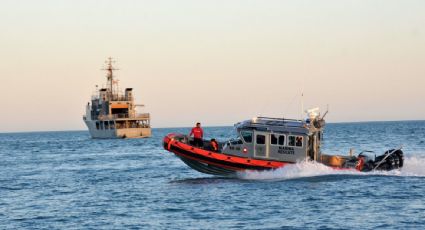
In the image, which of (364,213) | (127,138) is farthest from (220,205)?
(127,138)

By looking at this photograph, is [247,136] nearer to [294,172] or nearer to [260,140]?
[260,140]

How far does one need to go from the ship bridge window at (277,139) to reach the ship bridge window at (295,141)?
325mm

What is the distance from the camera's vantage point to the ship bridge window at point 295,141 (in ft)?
106

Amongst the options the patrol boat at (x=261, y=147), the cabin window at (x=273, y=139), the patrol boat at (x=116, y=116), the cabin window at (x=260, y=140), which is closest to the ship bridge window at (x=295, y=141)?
the patrol boat at (x=261, y=147)

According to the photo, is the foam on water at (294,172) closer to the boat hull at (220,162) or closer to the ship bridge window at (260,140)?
the boat hull at (220,162)

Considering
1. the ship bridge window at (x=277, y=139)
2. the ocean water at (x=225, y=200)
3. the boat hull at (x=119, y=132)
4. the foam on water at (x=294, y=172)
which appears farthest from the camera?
the boat hull at (x=119, y=132)

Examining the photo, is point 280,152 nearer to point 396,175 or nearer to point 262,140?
point 262,140

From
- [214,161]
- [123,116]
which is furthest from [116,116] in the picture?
[214,161]

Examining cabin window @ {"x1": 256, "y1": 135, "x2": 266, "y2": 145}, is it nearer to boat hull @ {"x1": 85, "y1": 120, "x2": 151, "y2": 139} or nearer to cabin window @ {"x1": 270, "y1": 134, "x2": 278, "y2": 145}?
cabin window @ {"x1": 270, "y1": 134, "x2": 278, "y2": 145}

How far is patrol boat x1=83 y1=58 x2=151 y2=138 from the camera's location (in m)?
113

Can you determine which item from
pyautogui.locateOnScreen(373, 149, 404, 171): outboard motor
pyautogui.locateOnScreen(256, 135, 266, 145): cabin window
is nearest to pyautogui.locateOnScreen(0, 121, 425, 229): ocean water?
pyautogui.locateOnScreen(373, 149, 404, 171): outboard motor

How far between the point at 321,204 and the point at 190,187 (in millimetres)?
7957

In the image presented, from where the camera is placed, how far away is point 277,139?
32.4 m

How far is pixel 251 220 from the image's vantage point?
909 inches
